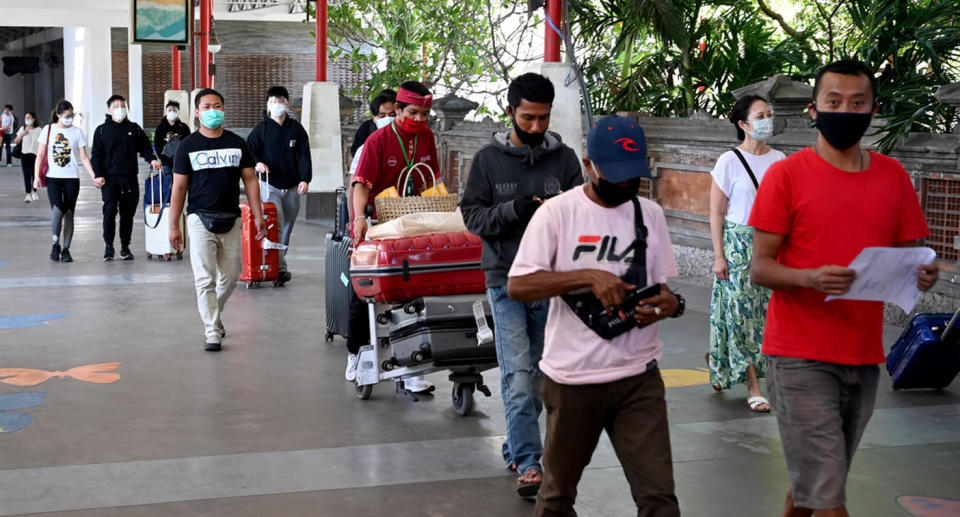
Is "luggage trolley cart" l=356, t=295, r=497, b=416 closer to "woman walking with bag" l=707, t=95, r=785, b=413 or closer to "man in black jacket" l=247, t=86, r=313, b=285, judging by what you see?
"woman walking with bag" l=707, t=95, r=785, b=413

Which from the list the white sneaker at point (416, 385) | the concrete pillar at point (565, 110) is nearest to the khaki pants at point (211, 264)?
the white sneaker at point (416, 385)

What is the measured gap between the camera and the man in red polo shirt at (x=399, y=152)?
7.13 meters

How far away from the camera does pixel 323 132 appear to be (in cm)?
2061

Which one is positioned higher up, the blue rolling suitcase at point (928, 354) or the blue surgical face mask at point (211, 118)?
the blue surgical face mask at point (211, 118)

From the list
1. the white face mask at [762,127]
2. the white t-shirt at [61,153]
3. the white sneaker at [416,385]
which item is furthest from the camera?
the white t-shirt at [61,153]

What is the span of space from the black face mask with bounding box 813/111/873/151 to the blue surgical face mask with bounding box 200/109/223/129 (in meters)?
5.86

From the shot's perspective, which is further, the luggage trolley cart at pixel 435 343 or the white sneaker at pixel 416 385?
the white sneaker at pixel 416 385

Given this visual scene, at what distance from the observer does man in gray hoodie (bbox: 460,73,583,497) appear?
525 centimetres

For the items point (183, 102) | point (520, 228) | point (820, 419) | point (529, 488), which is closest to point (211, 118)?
point (520, 228)

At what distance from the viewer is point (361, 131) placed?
11.5m

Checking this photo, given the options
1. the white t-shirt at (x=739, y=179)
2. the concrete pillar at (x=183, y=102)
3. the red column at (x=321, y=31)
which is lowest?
the white t-shirt at (x=739, y=179)

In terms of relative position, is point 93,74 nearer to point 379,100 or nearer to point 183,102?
point 183,102

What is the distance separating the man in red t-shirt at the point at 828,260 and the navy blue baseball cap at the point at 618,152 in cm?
41

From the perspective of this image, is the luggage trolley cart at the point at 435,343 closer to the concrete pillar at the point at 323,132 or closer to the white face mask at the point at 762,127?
the white face mask at the point at 762,127
